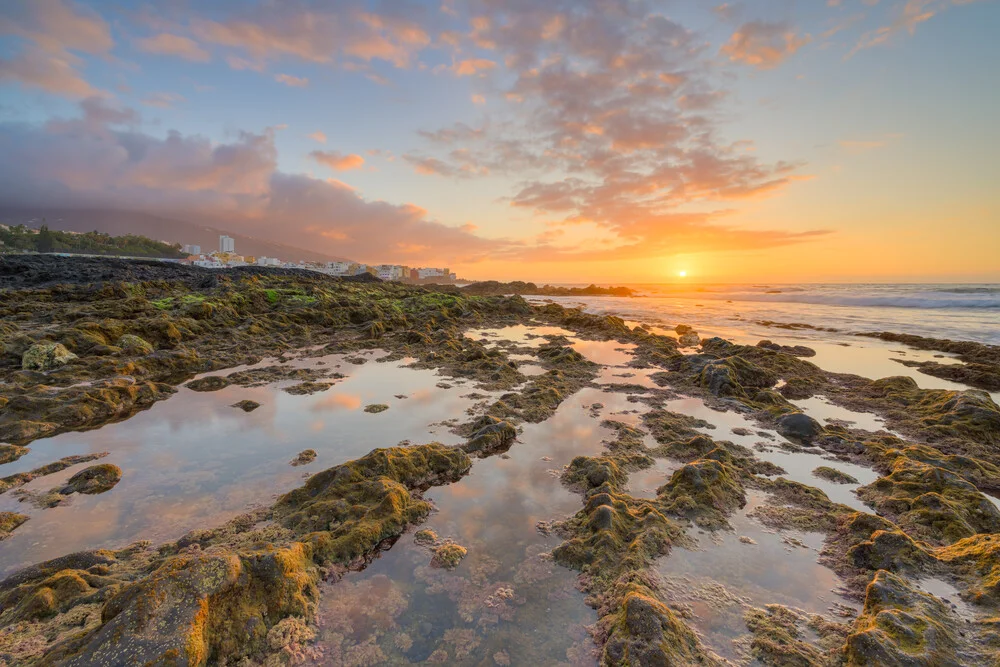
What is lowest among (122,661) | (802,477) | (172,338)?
(802,477)

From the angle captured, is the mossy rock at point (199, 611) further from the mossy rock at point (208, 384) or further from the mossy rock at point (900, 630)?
the mossy rock at point (208, 384)

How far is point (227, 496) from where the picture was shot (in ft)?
16.2

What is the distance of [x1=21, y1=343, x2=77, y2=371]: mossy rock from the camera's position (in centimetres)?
929

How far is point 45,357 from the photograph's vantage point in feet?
31.1

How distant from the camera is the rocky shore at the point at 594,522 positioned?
2873 mm

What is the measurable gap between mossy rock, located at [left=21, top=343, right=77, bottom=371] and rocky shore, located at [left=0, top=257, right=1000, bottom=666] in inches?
1.6

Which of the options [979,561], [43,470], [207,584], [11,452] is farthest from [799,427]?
[11,452]

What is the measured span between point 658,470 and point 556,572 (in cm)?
297

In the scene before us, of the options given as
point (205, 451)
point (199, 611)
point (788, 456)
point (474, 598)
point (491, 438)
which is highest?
point (199, 611)

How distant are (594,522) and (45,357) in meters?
13.7

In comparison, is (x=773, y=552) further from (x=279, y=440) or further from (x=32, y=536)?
(x=32, y=536)

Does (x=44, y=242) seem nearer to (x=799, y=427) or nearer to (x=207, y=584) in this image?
(x=207, y=584)

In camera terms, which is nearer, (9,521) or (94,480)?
(9,521)

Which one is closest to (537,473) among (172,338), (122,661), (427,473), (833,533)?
(427,473)
